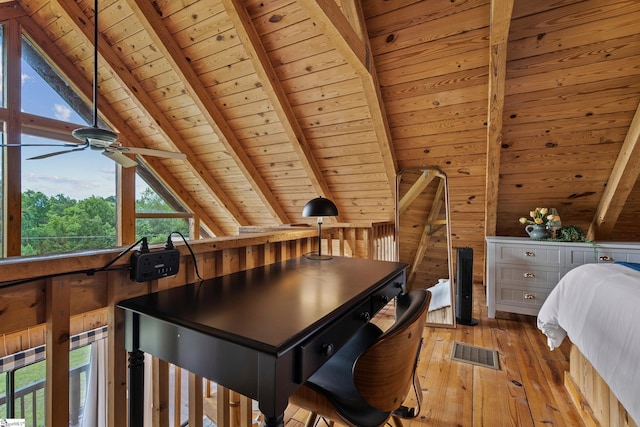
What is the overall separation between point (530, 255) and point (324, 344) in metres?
2.75

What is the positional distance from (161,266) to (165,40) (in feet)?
8.05

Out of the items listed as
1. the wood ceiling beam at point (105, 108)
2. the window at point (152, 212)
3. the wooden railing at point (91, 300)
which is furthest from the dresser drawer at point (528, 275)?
the wood ceiling beam at point (105, 108)

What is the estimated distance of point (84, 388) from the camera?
110 inches

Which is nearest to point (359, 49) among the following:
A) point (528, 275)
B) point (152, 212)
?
point (528, 275)

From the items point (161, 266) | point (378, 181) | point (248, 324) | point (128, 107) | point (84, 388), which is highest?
point (128, 107)

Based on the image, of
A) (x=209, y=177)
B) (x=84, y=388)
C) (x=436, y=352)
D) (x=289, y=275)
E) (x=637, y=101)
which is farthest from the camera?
(x=209, y=177)

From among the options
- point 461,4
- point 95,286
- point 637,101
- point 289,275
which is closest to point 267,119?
point 461,4

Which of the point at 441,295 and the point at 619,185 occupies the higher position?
the point at 619,185

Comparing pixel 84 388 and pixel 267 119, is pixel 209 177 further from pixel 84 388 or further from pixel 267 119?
pixel 84 388

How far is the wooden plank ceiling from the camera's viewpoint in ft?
6.52

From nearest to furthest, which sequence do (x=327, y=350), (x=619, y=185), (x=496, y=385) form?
1. (x=327, y=350)
2. (x=496, y=385)
3. (x=619, y=185)

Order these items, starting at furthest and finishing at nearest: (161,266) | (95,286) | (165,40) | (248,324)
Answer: (165,40), (161,266), (95,286), (248,324)

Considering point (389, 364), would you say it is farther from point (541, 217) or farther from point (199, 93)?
point (199, 93)

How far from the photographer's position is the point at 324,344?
845 mm
